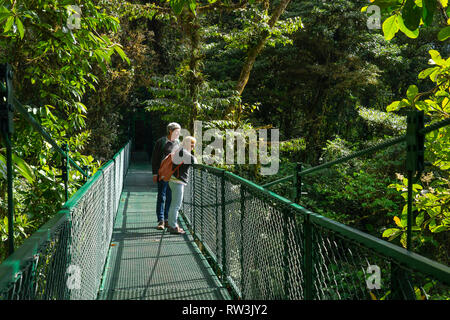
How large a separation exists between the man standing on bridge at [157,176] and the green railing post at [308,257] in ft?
13.6

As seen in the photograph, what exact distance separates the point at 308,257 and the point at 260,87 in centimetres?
1443

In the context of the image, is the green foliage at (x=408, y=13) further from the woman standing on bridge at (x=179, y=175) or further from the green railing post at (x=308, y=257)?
the woman standing on bridge at (x=179, y=175)

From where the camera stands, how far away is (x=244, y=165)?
35.0 ft

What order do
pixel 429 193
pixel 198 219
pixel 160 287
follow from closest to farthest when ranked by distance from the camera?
1. pixel 429 193
2. pixel 160 287
3. pixel 198 219

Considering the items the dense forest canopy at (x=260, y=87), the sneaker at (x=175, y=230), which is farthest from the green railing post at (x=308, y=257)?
the sneaker at (x=175, y=230)

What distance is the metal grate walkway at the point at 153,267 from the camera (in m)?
3.79

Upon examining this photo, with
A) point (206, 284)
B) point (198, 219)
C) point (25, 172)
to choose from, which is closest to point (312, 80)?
point (198, 219)

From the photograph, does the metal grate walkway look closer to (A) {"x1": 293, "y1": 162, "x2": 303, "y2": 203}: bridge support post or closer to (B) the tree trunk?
(A) {"x1": 293, "y1": 162, "x2": 303, "y2": 203}: bridge support post

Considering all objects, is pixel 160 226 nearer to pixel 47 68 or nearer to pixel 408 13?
pixel 47 68

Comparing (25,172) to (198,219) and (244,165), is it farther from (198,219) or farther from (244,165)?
(244,165)

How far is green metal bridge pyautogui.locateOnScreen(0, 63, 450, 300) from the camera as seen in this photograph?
4.71 feet

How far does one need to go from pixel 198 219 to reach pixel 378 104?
12572 mm

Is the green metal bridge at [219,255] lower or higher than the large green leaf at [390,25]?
lower

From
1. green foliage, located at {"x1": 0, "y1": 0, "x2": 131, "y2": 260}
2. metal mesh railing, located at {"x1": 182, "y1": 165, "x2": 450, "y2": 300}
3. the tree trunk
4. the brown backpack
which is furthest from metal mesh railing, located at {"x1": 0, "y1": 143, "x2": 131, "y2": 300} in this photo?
the tree trunk
